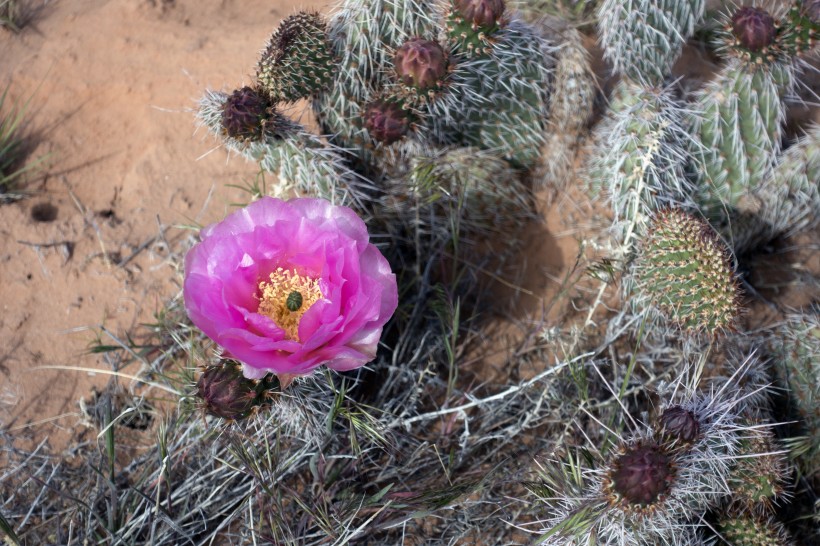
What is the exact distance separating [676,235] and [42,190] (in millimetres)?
2305

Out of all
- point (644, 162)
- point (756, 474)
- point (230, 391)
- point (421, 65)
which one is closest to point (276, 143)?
point (421, 65)

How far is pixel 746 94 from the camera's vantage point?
232 cm

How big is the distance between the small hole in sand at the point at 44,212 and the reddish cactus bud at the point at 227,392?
150 centimetres

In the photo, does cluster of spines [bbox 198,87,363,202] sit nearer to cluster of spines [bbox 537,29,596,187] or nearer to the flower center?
the flower center

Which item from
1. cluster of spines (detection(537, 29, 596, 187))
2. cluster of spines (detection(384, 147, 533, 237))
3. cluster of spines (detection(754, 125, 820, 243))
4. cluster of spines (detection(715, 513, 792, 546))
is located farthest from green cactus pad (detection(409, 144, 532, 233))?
cluster of spines (detection(715, 513, 792, 546))

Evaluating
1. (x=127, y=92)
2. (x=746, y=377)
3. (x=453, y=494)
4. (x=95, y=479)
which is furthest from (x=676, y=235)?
(x=127, y=92)

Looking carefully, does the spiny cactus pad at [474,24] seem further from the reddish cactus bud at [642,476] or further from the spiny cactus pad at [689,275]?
the reddish cactus bud at [642,476]

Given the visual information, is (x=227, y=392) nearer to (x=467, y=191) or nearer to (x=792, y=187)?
(x=467, y=191)

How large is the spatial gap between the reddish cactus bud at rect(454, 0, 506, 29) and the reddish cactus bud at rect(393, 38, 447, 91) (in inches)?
5.6

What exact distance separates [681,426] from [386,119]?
117 centimetres

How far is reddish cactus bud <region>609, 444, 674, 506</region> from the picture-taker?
150cm

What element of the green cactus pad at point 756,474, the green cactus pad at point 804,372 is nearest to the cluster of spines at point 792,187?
the green cactus pad at point 804,372

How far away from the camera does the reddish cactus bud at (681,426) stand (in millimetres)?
1609

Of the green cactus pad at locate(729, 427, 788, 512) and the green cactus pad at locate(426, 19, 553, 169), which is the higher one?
the green cactus pad at locate(426, 19, 553, 169)
